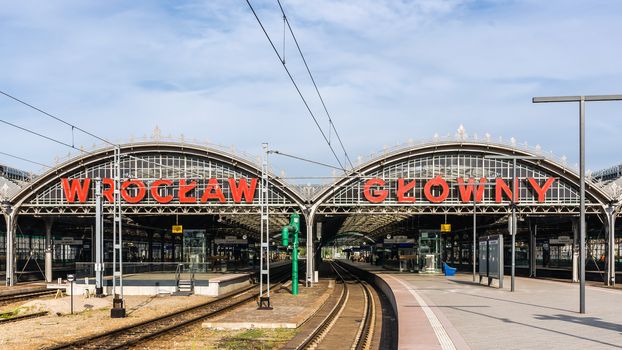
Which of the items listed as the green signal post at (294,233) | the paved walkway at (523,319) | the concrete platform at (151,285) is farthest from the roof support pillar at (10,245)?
the paved walkway at (523,319)

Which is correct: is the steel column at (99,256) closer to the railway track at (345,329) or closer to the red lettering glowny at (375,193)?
the railway track at (345,329)

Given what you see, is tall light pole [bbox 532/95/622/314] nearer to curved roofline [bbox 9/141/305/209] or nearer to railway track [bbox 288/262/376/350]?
railway track [bbox 288/262/376/350]

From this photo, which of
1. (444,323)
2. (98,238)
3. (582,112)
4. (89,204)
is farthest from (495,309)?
(89,204)

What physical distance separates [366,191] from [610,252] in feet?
59.5

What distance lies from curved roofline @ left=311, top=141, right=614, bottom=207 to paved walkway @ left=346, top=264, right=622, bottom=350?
18.2 meters

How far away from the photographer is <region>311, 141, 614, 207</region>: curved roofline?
49781 mm

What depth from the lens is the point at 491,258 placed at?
39562mm

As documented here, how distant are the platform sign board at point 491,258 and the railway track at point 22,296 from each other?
89.0ft

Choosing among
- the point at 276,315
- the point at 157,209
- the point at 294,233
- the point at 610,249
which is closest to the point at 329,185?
the point at 294,233

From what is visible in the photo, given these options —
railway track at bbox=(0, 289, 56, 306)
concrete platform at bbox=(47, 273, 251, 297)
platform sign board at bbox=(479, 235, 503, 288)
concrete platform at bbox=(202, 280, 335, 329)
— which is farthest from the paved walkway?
railway track at bbox=(0, 289, 56, 306)

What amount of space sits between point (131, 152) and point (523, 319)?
125ft

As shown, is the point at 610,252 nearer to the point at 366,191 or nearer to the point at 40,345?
the point at 366,191

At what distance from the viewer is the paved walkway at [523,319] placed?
15.8m

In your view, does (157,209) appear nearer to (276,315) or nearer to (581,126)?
(276,315)
